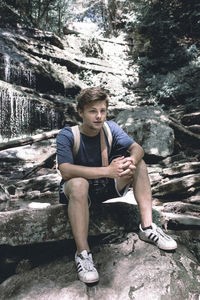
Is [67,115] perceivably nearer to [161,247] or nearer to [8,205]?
[8,205]

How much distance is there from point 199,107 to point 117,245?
7734 millimetres

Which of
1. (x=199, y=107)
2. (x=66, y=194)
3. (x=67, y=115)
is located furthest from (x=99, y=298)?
(x=67, y=115)

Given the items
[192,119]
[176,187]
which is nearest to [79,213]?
[176,187]

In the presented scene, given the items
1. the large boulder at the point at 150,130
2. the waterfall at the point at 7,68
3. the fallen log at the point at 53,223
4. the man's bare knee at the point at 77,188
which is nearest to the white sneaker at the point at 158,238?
the fallen log at the point at 53,223

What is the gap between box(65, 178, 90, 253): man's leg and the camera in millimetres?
1938

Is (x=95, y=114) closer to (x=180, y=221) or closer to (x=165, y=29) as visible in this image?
(x=180, y=221)

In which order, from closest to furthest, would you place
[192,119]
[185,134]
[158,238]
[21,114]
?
[158,238], [185,134], [192,119], [21,114]

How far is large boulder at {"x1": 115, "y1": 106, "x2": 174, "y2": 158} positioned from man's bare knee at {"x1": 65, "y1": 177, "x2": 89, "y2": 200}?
11.3ft

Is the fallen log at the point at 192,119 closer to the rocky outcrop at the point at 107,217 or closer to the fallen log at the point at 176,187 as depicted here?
the rocky outcrop at the point at 107,217

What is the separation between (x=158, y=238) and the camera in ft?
6.81

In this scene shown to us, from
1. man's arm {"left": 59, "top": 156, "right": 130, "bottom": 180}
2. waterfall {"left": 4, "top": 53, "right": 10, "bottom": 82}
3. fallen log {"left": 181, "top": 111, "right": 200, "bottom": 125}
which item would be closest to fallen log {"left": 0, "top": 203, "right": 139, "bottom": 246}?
man's arm {"left": 59, "top": 156, "right": 130, "bottom": 180}

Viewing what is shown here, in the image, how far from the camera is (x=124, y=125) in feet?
19.1

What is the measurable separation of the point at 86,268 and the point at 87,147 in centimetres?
104

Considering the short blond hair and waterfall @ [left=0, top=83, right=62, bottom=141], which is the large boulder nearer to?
the short blond hair
